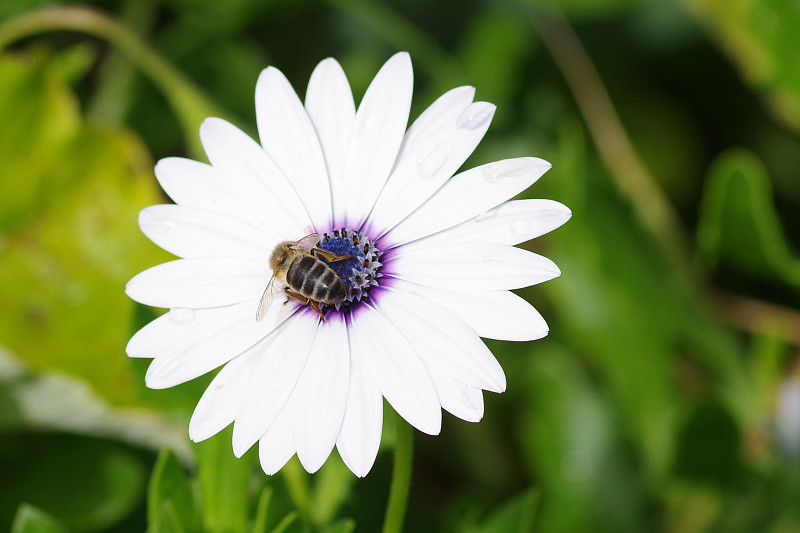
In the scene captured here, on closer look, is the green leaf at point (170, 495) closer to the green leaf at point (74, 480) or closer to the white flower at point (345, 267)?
the white flower at point (345, 267)

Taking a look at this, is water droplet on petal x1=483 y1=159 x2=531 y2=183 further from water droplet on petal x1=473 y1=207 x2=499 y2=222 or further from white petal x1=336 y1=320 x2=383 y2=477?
white petal x1=336 y1=320 x2=383 y2=477

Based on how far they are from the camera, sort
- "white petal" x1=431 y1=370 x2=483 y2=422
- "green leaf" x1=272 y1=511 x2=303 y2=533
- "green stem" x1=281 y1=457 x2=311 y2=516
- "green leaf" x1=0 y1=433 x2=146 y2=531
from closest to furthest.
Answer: "white petal" x1=431 y1=370 x2=483 y2=422 < "green leaf" x1=272 y1=511 x2=303 y2=533 < "green stem" x1=281 y1=457 x2=311 y2=516 < "green leaf" x1=0 y1=433 x2=146 y2=531

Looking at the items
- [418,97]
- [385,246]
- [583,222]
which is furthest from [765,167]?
[385,246]

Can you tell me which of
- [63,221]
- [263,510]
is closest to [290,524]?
[263,510]

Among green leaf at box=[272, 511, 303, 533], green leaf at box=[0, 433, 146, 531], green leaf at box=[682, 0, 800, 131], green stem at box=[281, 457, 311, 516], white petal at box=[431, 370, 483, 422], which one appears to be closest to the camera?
white petal at box=[431, 370, 483, 422]

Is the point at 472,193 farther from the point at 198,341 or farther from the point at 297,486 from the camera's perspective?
the point at 297,486

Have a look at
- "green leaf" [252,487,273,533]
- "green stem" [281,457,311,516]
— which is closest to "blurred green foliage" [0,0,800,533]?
"green stem" [281,457,311,516]

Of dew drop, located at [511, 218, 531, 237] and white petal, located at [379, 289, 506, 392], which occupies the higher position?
dew drop, located at [511, 218, 531, 237]
